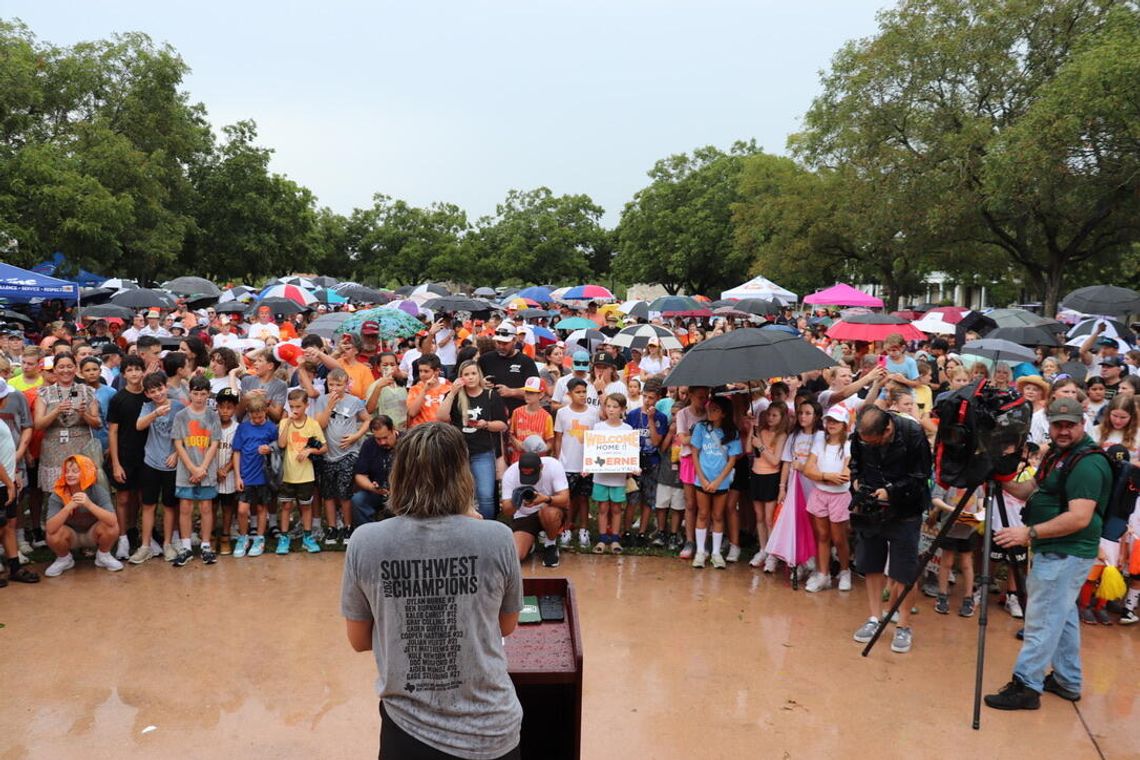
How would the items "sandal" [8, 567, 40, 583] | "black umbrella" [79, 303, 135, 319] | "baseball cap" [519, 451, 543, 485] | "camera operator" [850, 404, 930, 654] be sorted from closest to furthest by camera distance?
"camera operator" [850, 404, 930, 654] < "sandal" [8, 567, 40, 583] < "baseball cap" [519, 451, 543, 485] < "black umbrella" [79, 303, 135, 319]

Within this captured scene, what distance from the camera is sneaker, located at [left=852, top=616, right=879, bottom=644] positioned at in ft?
19.1

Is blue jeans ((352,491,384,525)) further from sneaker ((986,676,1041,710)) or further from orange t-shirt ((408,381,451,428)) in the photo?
sneaker ((986,676,1041,710))

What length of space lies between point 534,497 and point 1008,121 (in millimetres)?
24558

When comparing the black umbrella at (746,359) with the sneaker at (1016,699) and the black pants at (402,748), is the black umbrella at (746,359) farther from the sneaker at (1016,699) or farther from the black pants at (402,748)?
the black pants at (402,748)

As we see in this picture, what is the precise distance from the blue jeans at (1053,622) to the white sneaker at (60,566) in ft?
24.2

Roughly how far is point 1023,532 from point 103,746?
5.32 metres

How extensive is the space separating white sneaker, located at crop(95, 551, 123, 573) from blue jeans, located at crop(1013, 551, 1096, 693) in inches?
275

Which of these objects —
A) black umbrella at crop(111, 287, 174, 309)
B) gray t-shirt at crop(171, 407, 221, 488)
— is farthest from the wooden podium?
black umbrella at crop(111, 287, 174, 309)

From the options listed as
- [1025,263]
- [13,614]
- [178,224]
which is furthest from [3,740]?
[178,224]

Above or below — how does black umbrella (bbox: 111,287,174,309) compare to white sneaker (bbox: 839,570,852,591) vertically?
above

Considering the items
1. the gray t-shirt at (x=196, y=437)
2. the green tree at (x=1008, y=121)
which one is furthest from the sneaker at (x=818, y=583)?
the green tree at (x=1008, y=121)

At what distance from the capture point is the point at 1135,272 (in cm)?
3672

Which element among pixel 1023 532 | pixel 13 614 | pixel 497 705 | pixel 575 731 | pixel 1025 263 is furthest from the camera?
pixel 1025 263

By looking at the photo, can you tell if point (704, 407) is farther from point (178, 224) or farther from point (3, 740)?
point (178, 224)
